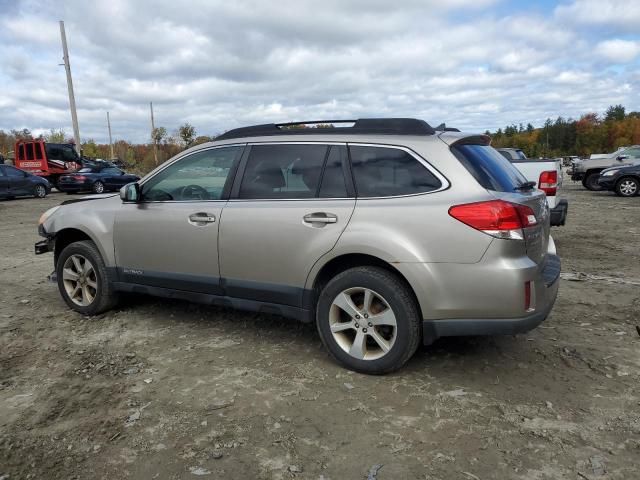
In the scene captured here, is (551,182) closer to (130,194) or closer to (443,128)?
(443,128)

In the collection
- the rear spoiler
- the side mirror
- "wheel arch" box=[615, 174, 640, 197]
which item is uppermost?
the rear spoiler

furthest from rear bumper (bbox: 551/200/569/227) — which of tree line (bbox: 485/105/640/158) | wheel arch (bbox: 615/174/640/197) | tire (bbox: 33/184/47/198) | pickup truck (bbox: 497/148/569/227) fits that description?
tree line (bbox: 485/105/640/158)

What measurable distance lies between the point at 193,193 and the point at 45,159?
2351 centimetres

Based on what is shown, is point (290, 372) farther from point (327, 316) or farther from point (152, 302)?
point (152, 302)

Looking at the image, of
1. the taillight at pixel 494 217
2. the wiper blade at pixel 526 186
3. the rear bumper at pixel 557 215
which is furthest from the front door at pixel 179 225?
the rear bumper at pixel 557 215

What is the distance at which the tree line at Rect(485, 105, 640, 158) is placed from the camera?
106938mm

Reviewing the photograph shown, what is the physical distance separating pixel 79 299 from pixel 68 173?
69.3 ft

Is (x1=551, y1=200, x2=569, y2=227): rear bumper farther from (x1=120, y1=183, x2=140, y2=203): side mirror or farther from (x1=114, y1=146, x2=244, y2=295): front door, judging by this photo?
(x1=120, y1=183, x2=140, y2=203): side mirror

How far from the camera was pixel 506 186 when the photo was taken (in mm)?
3590

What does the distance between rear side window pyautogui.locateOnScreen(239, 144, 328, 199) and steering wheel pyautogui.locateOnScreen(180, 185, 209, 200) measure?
42cm

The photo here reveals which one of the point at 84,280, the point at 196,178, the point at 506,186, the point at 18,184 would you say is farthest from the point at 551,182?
the point at 18,184

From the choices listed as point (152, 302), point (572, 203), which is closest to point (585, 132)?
point (572, 203)

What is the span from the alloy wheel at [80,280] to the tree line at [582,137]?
331 feet

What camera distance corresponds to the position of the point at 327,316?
375 cm
